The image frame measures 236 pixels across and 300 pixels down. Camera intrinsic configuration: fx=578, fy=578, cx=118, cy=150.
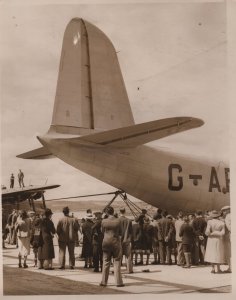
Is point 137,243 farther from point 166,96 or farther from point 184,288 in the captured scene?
point 166,96

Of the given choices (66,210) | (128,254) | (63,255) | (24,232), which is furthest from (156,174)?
(24,232)

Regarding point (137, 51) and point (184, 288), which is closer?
point (184, 288)

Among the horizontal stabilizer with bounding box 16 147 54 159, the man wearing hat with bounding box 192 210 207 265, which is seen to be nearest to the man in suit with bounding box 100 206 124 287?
the horizontal stabilizer with bounding box 16 147 54 159

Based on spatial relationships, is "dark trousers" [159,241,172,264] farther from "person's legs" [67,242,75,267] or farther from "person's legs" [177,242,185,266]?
"person's legs" [67,242,75,267]

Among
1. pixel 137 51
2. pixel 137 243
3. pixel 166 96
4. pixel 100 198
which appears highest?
pixel 137 51

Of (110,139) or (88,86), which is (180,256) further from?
(88,86)

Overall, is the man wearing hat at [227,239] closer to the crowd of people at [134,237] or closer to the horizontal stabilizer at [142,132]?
the crowd of people at [134,237]

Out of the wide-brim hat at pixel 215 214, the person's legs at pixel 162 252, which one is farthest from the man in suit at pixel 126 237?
the wide-brim hat at pixel 215 214

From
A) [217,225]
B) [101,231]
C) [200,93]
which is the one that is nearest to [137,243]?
[101,231]
